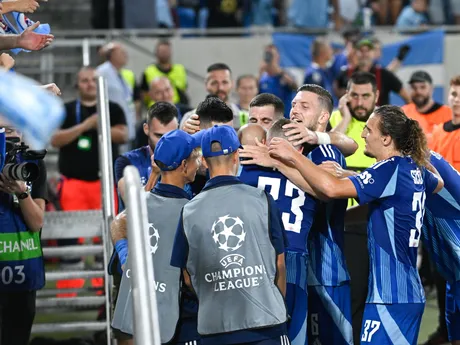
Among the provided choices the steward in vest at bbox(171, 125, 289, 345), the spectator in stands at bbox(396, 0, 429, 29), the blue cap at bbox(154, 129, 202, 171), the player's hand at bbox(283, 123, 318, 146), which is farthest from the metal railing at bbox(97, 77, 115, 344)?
the spectator in stands at bbox(396, 0, 429, 29)

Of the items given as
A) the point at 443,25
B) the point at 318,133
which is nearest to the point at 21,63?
the point at 443,25

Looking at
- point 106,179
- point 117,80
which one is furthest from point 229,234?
point 117,80

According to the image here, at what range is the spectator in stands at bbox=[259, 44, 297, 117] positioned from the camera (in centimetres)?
1311

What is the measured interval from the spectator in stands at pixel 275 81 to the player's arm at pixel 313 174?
687 cm

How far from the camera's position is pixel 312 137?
6531 millimetres

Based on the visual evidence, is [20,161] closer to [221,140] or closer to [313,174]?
[221,140]

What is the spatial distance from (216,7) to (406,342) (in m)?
10.6

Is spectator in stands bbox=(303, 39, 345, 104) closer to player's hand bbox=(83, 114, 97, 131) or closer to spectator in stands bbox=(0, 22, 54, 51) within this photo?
player's hand bbox=(83, 114, 97, 131)

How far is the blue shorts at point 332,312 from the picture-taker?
669 cm

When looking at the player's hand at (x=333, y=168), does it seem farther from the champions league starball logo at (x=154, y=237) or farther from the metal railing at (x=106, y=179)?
the metal railing at (x=106, y=179)

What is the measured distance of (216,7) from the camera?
16000 millimetres

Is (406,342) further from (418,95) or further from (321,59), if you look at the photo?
(321,59)

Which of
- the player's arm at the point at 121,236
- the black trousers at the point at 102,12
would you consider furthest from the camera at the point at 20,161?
the black trousers at the point at 102,12

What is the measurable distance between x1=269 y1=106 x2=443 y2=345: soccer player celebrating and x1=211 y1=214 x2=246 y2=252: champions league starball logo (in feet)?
3.23
